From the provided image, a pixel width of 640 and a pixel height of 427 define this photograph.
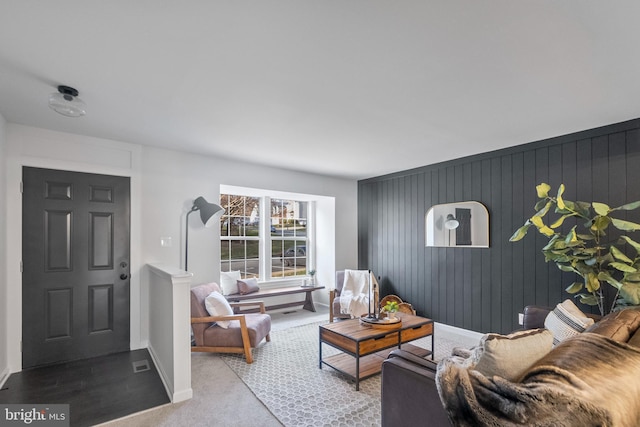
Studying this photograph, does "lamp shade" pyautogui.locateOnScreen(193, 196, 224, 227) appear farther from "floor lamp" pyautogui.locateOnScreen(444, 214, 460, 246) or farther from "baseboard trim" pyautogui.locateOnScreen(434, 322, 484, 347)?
"baseboard trim" pyautogui.locateOnScreen(434, 322, 484, 347)

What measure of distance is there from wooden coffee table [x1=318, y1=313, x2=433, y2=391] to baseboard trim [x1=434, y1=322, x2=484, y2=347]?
0.94m

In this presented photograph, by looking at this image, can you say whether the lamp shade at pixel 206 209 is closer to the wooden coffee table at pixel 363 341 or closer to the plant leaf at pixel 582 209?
the wooden coffee table at pixel 363 341

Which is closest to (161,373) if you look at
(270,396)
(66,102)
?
(270,396)

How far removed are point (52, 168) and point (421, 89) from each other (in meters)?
3.53

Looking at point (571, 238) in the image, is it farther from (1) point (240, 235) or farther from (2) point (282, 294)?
(1) point (240, 235)

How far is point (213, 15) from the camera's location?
1.52 m

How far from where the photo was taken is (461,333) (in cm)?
412

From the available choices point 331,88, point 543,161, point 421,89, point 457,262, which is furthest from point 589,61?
point 457,262

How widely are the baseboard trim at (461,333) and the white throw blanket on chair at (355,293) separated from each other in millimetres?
951

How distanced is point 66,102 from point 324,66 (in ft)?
5.68

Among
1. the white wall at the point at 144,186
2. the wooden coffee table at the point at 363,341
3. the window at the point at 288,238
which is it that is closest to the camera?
the wooden coffee table at the point at 363,341

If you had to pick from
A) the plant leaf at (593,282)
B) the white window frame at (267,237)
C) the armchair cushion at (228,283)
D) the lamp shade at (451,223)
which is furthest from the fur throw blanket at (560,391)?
the white window frame at (267,237)

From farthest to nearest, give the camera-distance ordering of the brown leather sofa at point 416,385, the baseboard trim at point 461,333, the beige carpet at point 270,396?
the baseboard trim at point 461,333 < the beige carpet at point 270,396 < the brown leather sofa at point 416,385

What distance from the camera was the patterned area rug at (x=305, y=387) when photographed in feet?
7.46
